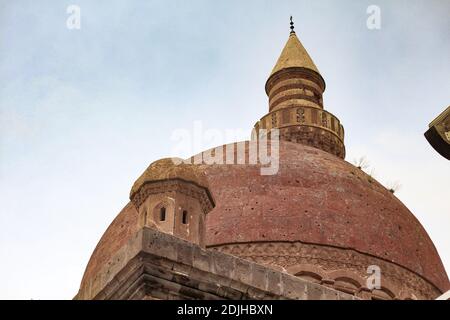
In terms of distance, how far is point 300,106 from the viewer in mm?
21266

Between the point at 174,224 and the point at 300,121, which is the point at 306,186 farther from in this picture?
the point at 174,224

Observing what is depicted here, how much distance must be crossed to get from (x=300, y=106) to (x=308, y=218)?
5.66 metres

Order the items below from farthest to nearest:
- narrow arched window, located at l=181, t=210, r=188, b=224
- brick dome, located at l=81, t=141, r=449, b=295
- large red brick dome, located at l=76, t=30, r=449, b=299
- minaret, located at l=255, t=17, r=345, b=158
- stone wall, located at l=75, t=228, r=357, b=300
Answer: minaret, located at l=255, t=17, r=345, b=158
brick dome, located at l=81, t=141, r=449, b=295
large red brick dome, located at l=76, t=30, r=449, b=299
narrow arched window, located at l=181, t=210, r=188, b=224
stone wall, located at l=75, t=228, r=357, b=300

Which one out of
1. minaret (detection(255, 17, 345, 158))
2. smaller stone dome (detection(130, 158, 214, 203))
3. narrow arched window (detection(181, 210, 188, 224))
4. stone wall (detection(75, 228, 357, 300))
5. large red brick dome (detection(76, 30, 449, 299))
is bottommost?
stone wall (detection(75, 228, 357, 300))

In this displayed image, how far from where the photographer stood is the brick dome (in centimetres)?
1573

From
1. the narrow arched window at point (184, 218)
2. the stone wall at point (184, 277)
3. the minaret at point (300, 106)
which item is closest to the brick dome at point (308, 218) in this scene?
the minaret at point (300, 106)

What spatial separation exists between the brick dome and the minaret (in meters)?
3.00

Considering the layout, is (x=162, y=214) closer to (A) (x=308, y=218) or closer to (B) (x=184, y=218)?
(B) (x=184, y=218)

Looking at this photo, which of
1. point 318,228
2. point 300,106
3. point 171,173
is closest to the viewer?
point 171,173

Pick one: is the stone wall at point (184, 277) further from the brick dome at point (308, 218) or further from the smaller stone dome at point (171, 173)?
the brick dome at point (308, 218)

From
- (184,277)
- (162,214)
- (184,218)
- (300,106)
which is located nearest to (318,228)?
(300,106)

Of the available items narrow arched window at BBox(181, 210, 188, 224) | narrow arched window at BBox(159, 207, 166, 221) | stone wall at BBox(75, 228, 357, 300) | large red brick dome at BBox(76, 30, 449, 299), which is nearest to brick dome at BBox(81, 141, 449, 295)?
large red brick dome at BBox(76, 30, 449, 299)

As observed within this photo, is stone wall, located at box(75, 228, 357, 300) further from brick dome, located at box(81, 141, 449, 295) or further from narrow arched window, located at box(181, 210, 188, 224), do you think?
brick dome, located at box(81, 141, 449, 295)
